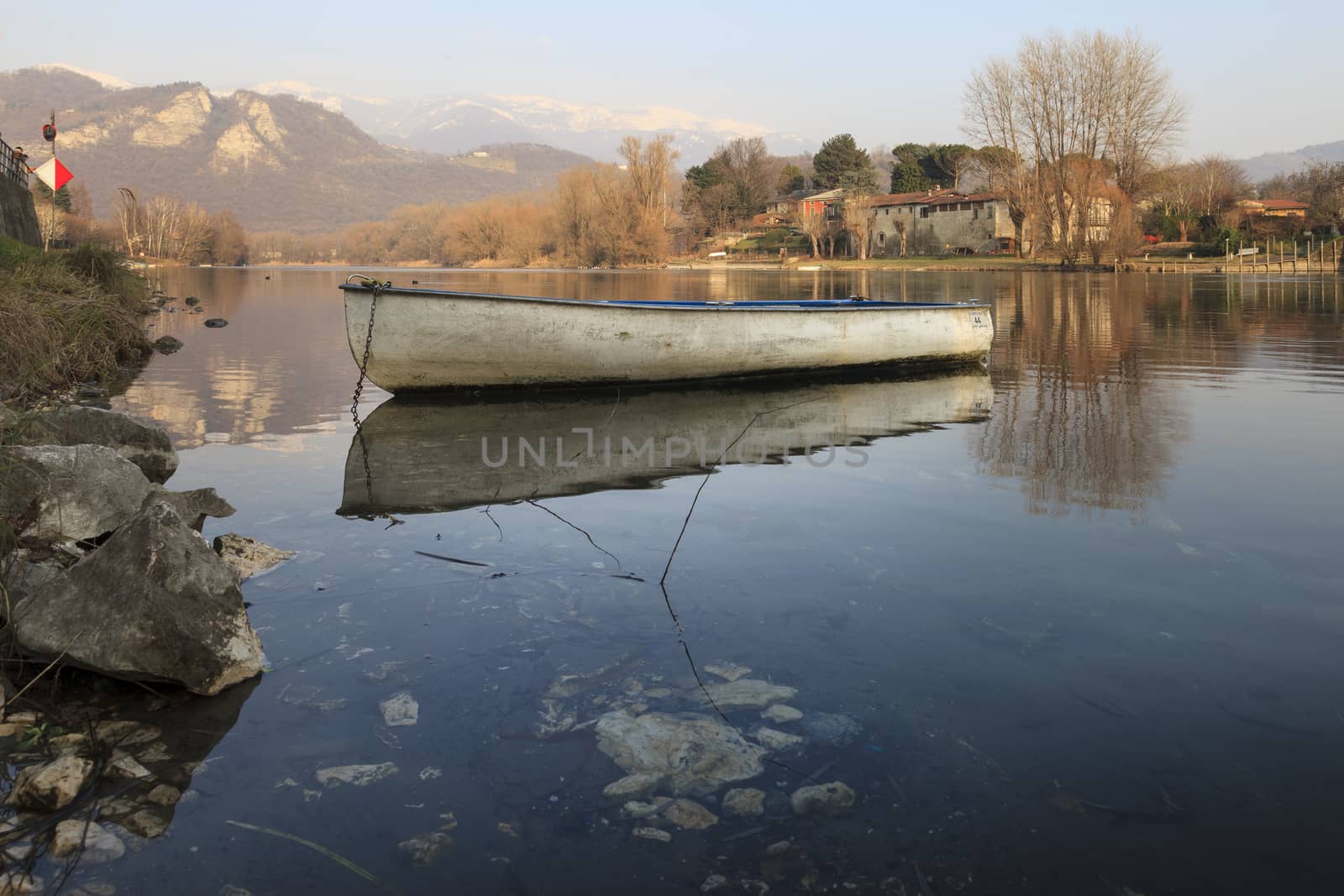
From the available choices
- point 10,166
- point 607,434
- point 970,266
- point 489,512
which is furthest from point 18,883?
point 970,266

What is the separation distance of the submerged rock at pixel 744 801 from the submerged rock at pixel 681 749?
0.07 meters

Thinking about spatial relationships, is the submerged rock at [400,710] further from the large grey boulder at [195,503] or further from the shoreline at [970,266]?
the shoreline at [970,266]

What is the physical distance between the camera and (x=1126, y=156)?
215 feet

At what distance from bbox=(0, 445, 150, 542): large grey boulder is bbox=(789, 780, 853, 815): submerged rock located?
13.5 ft

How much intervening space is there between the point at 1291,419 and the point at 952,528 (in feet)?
20.3

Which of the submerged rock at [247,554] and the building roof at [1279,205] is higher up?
the building roof at [1279,205]

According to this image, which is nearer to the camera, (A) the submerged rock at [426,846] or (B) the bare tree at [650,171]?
(A) the submerged rock at [426,846]

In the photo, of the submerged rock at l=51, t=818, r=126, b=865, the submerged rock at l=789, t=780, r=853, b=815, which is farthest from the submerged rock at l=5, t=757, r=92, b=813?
the submerged rock at l=789, t=780, r=853, b=815

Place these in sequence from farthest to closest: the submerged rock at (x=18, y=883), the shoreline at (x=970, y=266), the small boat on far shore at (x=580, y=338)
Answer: the shoreline at (x=970, y=266) → the small boat on far shore at (x=580, y=338) → the submerged rock at (x=18, y=883)

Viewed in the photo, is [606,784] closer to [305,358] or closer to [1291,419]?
[1291,419]

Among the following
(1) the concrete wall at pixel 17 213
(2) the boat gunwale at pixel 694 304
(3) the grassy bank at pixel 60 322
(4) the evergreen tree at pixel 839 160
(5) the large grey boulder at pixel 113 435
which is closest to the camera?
(5) the large grey boulder at pixel 113 435

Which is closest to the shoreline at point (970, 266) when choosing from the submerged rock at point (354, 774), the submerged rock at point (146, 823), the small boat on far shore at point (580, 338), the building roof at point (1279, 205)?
the building roof at point (1279, 205)

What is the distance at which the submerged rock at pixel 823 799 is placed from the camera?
3373mm

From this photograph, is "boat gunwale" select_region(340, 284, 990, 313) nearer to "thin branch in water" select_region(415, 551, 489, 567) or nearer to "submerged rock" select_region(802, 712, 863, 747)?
"thin branch in water" select_region(415, 551, 489, 567)
